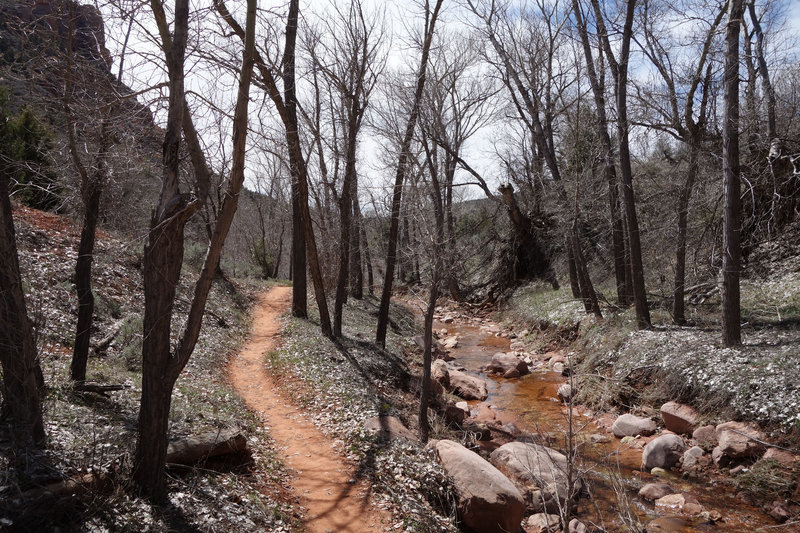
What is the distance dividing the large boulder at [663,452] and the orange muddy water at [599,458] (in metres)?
0.23

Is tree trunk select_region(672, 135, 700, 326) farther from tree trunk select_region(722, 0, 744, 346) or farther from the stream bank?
the stream bank

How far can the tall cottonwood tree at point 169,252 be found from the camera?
4699 millimetres

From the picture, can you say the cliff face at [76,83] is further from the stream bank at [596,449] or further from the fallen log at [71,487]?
the stream bank at [596,449]

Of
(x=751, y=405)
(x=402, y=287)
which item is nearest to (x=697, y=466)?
(x=751, y=405)

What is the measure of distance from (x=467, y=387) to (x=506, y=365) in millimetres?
2523

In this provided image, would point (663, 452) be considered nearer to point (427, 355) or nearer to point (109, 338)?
point (427, 355)

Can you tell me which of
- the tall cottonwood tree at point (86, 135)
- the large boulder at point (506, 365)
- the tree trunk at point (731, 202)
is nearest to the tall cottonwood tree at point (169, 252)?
the tall cottonwood tree at point (86, 135)

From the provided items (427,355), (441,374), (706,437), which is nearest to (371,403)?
(427,355)

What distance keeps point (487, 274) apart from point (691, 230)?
42.2 ft

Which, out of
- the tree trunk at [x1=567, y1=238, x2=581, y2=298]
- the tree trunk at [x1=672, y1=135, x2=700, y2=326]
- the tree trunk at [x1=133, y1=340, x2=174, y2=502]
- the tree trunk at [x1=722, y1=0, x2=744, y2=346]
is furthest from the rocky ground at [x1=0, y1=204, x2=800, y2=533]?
the tree trunk at [x1=567, y1=238, x2=581, y2=298]

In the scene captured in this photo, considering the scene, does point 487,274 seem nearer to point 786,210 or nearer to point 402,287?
point 402,287

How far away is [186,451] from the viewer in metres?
5.68

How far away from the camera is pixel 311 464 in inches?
280

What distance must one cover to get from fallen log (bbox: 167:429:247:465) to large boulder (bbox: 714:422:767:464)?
6991mm
